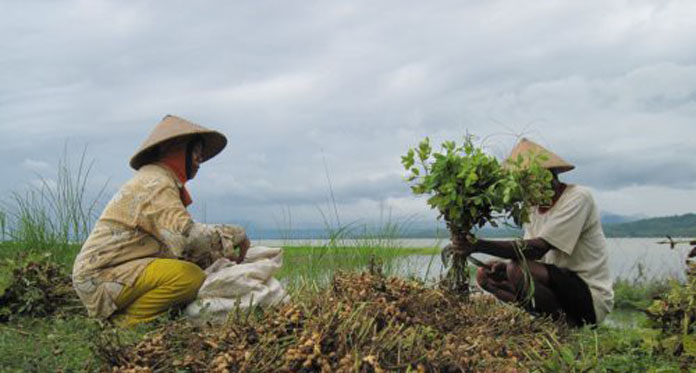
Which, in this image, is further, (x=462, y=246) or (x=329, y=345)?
(x=462, y=246)

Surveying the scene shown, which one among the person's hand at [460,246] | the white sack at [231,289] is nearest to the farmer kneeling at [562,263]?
the person's hand at [460,246]

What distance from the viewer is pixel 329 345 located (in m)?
3.56

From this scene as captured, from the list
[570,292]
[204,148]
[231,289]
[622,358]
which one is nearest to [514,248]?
[570,292]

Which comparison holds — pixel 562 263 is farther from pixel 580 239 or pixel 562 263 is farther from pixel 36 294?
pixel 36 294

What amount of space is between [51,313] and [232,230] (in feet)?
7.72

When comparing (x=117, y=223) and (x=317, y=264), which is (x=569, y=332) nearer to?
(x=317, y=264)

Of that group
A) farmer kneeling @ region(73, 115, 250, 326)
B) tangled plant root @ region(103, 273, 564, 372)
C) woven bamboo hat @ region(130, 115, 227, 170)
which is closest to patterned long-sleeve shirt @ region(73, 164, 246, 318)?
farmer kneeling @ region(73, 115, 250, 326)

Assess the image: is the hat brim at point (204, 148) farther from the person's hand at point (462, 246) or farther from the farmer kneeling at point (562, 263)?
the farmer kneeling at point (562, 263)

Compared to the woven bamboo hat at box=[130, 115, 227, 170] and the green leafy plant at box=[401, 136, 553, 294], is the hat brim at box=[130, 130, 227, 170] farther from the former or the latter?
the green leafy plant at box=[401, 136, 553, 294]

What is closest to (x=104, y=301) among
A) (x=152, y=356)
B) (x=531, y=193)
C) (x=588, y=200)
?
(x=152, y=356)

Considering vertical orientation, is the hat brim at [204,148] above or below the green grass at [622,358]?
above

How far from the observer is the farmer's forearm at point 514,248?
572 centimetres

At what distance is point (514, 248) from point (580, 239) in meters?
0.93

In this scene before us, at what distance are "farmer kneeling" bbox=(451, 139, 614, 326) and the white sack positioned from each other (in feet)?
6.75
